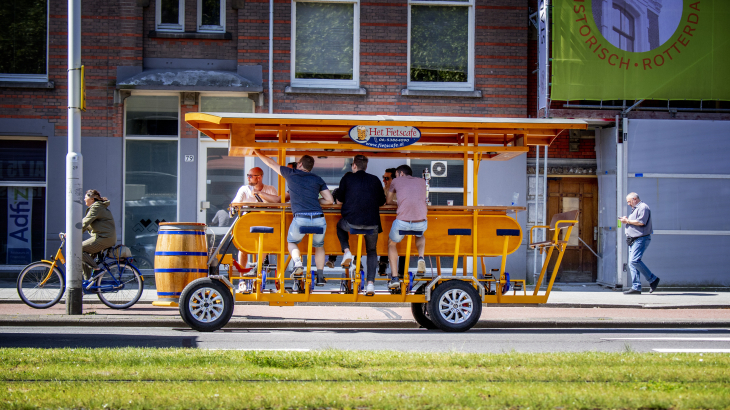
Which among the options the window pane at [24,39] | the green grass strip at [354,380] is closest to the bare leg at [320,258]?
the green grass strip at [354,380]

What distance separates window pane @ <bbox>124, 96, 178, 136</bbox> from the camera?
48.2 feet

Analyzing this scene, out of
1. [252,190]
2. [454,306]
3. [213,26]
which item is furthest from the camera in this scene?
[213,26]

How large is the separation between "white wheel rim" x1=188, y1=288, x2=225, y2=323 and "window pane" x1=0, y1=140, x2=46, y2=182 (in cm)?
754

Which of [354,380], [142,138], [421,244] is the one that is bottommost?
[354,380]

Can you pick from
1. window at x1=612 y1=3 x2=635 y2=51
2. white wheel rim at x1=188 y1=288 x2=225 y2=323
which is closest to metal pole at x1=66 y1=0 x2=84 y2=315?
white wheel rim at x1=188 y1=288 x2=225 y2=323

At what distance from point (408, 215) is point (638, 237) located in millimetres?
6583

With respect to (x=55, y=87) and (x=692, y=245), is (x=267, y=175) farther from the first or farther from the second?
(x=692, y=245)

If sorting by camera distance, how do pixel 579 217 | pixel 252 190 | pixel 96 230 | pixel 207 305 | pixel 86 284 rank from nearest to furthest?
pixel 207 305 < pixel 252 190 < pixel 86 284 < pixel 96 230 < pixel 579 217

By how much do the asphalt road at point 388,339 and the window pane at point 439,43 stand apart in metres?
7.26

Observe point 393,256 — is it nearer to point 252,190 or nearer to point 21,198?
point 252,190

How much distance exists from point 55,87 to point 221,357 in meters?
10.1

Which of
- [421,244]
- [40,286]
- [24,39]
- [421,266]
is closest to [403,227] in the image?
[421,244]

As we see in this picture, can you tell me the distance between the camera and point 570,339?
8492 mm

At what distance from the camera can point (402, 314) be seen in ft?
35.8
